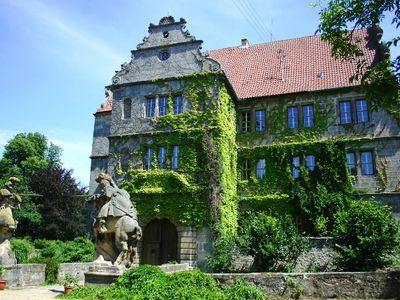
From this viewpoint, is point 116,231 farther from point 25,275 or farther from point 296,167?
point 296,167

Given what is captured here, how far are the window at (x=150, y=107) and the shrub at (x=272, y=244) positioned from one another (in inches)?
353

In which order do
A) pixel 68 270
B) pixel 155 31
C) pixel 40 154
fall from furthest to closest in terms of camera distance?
pixel 40 154 → pixel 155 31 → pixel 68 270

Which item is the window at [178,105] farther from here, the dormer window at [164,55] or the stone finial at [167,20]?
the stone finial at [167,20]

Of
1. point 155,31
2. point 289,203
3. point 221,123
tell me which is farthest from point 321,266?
point 155,31

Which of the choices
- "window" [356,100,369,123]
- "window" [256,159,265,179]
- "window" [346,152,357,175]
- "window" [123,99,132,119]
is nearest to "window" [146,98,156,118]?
"window" [123,99,132,119]

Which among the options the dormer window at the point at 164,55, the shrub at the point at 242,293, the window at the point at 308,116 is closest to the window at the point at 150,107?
the dormer window at the point at 164,55

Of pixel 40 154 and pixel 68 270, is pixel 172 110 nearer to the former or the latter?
pixel 68 270

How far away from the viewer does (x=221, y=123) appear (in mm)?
21609

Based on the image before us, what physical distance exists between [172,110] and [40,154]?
109 ft

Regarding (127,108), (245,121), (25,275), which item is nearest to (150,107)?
(127,108)

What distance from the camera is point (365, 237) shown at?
14695mm

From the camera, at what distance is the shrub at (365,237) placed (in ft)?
47.6

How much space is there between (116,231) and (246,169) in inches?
491

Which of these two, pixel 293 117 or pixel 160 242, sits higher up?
pixel 293 117
